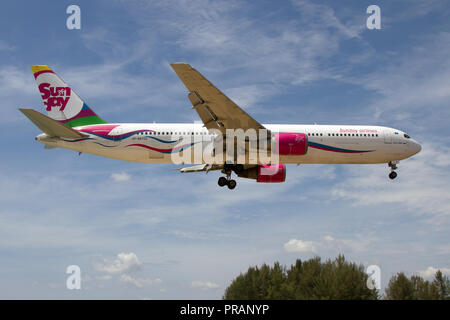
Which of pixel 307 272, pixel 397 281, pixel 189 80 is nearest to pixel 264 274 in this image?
pixel 307 272

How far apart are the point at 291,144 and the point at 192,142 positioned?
6.53 m

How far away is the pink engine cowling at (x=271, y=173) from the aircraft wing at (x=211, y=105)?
4572 millimetres

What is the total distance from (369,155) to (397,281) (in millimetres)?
38083

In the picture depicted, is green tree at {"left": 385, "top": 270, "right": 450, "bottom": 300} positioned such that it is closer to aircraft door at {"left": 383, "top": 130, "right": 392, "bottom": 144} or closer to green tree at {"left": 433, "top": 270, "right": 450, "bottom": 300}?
green tree at {"left": 433, "top": 270, "right": 450, "bottom": 300}

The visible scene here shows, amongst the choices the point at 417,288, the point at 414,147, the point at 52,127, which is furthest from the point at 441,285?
the point at 52,127

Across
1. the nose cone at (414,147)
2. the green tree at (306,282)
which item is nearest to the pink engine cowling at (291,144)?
the nose cone at (414,147)

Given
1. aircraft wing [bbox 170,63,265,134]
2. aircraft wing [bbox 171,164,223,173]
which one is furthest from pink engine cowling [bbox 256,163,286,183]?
aircraft wing [bbox 170,63,265,134]

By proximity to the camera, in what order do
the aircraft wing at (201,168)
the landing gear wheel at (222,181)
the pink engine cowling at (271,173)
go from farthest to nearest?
the aircraft wing at (201,168) → the pink engine cowling at (271,173) → the landing gear wheel at (222,181)

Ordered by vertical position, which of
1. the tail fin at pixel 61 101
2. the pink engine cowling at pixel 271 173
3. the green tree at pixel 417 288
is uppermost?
the tail fin at pixel 61 101

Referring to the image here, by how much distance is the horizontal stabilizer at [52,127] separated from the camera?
26370 mm

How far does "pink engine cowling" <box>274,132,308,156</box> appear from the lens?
26.4 metres

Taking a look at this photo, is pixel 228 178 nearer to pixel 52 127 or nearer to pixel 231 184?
pixel 231 184

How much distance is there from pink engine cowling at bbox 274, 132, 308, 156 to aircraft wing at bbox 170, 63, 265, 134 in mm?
1502

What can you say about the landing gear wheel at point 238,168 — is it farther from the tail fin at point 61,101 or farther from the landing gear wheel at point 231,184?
the tail fin at point 61,101
